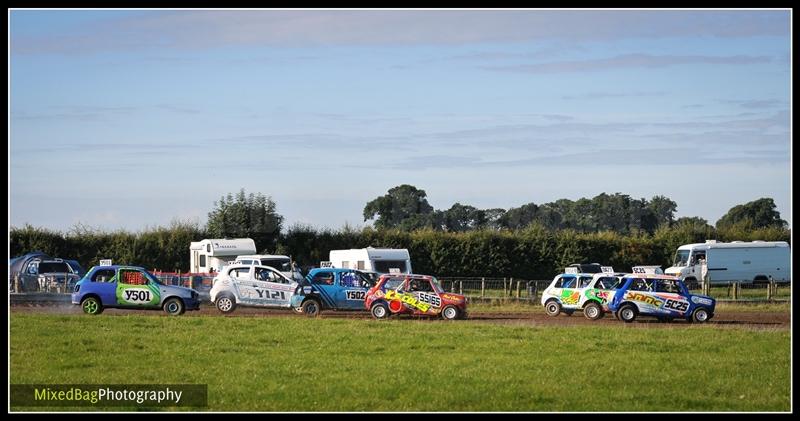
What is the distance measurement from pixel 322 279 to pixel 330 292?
1.66 feet

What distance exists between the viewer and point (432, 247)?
61.6m

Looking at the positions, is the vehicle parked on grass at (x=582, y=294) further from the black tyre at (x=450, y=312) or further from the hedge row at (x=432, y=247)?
the hedge row at (x=432, y=247)

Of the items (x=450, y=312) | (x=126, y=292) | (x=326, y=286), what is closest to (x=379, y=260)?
(x=326, y=286)

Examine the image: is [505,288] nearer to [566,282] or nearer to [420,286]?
[566,282]

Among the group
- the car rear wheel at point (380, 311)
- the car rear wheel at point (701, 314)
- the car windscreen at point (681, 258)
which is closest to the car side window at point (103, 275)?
the car rear wheel at point (380, 311)

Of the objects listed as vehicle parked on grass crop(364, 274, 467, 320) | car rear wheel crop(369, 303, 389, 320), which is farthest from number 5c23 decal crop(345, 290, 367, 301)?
car rear wheel crop(369, 303, 389, 320)

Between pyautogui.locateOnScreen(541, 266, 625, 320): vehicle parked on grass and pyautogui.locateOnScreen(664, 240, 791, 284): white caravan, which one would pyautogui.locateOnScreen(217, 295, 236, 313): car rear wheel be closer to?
pyautogui.locateOnScreen(541, 266, 625, 320): vehicle parked on grass

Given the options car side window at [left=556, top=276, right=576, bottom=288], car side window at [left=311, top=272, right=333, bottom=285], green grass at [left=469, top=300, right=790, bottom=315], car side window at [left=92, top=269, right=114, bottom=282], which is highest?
car side window at [left=92, top=269, right=114, bottom=282]

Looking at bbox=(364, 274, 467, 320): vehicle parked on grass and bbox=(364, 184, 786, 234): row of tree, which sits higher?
bbox=(364, 184, 786, 234): row of tree

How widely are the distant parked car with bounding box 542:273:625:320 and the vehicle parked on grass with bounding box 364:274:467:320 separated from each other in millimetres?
3892

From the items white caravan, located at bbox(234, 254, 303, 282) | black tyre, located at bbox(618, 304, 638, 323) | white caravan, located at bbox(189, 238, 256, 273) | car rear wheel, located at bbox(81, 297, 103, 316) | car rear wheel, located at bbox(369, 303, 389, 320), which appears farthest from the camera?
white caravan, located at bbox(189, 238, 256, 273)

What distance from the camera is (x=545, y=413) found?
16.0 metres

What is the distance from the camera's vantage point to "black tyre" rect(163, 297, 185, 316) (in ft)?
108

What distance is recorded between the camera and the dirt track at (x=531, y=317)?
31484 millimetres
